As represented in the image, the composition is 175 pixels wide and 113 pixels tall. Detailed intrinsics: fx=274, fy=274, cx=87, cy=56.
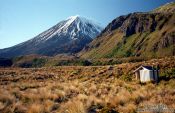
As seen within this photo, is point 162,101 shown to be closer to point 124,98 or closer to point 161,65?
point 124,98

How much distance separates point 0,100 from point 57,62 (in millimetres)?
174195

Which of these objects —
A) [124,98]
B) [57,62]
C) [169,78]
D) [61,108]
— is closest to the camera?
[61,108]

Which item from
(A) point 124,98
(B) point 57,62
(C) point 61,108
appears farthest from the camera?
(B) point 57,62

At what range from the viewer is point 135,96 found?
1656 cm

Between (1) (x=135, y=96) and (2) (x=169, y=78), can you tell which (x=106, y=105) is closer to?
(1) (x=135, y=96)

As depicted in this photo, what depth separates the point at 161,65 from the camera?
53688 mm

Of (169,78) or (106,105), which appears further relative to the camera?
(169,78)

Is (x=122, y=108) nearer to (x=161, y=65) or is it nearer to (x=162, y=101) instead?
(x=162, y=101)

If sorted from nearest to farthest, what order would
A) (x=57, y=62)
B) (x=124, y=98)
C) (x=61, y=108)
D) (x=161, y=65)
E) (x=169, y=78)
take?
(x=61, y=108)
(x=124, y=98)
(x=169, y=78)
(x=161, y=65)
(x=57, y=62)

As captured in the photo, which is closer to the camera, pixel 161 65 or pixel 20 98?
pixel 20 98

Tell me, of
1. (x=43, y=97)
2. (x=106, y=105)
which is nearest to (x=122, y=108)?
(x=106, y=105)

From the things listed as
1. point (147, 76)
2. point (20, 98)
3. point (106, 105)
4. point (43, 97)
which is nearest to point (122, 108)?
point (106, 105)

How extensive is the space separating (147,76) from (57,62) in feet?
495

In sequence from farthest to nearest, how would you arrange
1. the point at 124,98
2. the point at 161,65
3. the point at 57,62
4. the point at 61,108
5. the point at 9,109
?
the point at 57,62
the point at 161,65
the point at 124,98
the point at 61,108
the point at 9,109
